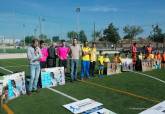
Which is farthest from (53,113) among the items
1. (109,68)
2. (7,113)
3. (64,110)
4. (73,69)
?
(109,68)

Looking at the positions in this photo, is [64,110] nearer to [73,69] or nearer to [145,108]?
[145,108]

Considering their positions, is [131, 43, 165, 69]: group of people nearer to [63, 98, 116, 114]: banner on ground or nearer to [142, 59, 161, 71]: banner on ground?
[142, 59, 161, 71]: banner on ground

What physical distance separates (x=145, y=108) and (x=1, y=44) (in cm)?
3873

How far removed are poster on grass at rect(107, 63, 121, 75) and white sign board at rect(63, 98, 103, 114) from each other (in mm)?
5835

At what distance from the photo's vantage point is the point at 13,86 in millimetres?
9531

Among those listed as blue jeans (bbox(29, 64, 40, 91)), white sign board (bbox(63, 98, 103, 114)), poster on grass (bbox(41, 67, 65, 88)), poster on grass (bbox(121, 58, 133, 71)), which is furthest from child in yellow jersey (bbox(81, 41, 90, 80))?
white sign board (bbox(63, 98, 103, 114))

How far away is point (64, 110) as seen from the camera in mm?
8203

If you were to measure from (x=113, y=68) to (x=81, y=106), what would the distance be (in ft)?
22.3

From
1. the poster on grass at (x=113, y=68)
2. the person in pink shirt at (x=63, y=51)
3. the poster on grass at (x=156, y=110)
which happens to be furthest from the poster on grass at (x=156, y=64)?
the poster on grass at (x=156, y=110)

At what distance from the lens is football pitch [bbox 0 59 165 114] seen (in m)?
8.41

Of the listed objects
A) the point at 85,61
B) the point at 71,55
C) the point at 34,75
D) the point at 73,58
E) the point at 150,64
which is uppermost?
the point at 71,55

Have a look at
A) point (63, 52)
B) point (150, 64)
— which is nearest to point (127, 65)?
point (150, 64)

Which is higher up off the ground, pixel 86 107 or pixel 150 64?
pixel 150 64

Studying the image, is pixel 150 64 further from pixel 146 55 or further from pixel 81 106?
pixel 81 106
